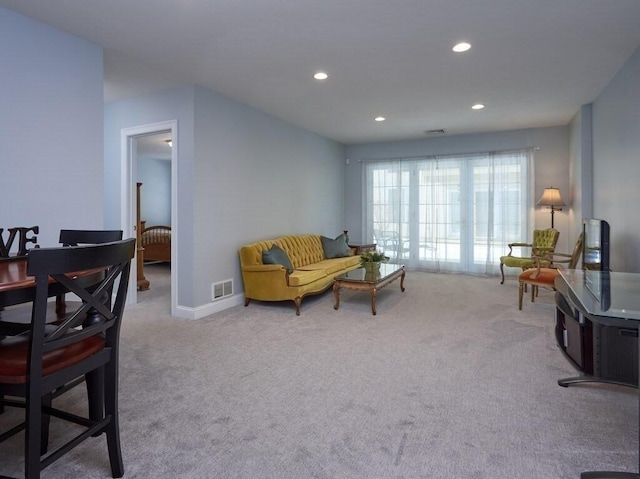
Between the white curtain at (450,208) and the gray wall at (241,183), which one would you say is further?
the white curtain at (450,208)

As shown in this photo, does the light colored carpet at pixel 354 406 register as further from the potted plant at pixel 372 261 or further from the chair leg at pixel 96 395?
Answer: the potted plant at pixel 372 261

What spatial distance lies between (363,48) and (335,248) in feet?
11.6

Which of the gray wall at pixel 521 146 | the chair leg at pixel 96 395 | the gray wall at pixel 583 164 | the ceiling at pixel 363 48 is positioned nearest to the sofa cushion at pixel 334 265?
the gray wall at pixel 521 146

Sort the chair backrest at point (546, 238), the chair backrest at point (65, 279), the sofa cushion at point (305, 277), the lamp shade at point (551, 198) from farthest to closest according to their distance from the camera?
the lamp shade at point (551, 198) < the chair backrest at point (546, 238) < the sofa cushion at point (305, 277) < the chair backrest at point (65, 279)

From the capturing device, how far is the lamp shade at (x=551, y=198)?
5.79 m

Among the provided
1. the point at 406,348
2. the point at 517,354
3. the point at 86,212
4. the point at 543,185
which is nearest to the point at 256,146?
the point at 86,212

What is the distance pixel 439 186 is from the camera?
23.4ft

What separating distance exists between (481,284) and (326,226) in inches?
116

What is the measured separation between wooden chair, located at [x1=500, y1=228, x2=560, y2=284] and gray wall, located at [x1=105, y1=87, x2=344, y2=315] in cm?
338

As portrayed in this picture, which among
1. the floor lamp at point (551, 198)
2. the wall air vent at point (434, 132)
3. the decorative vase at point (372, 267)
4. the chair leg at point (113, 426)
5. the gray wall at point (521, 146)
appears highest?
the wall air vent at point (434, 132)

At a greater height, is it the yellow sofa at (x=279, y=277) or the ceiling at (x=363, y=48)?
the ceiling at (x=363, y=48)

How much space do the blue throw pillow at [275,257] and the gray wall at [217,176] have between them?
424mm

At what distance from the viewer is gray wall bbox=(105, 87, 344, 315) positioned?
4152 mm

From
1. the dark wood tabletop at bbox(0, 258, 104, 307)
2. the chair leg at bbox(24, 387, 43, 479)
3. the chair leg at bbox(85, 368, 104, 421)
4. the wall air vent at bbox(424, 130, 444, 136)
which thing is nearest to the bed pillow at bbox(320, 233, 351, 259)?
the wall air vent at bbox(424, 130, 444, 136)
